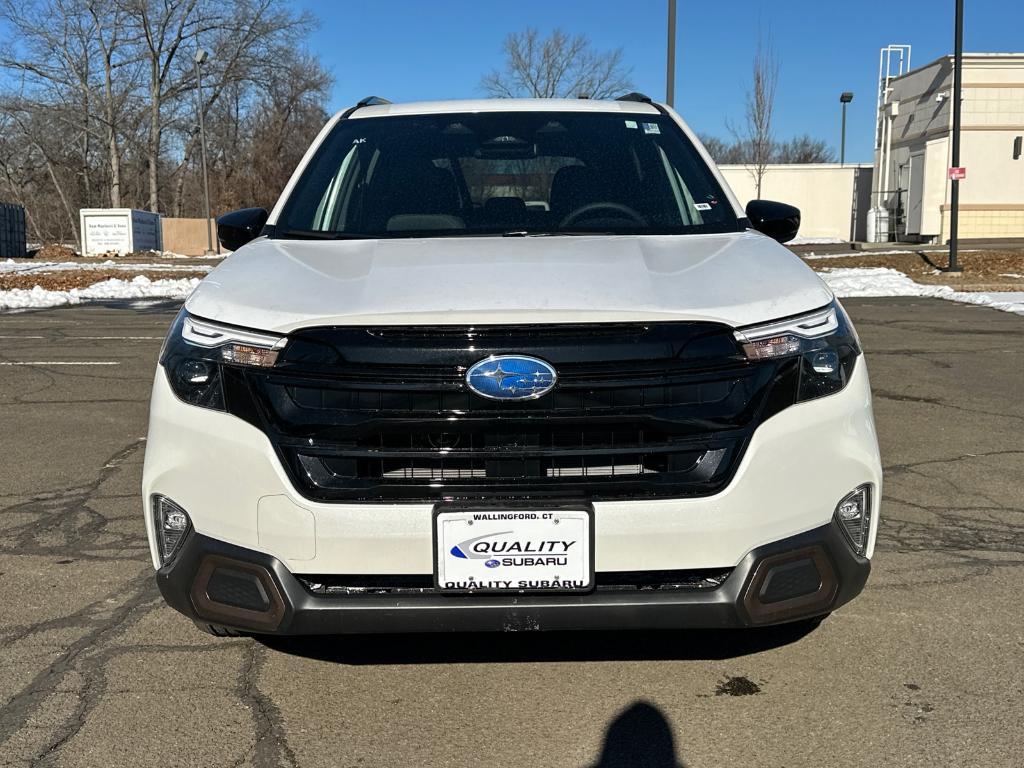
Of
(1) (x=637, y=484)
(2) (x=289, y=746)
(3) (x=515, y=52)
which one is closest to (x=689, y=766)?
(1) (x=637, y=484)

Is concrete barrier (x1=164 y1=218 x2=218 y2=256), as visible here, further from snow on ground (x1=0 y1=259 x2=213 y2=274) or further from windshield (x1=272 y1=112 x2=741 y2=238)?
windshield (x1=272 y1=112 x2=741 y2=238)

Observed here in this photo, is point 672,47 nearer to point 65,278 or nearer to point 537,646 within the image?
point 65,278

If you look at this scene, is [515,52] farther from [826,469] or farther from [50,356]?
[826,469]

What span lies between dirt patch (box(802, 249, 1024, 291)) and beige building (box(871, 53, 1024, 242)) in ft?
23.7

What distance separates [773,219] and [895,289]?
15.9 m

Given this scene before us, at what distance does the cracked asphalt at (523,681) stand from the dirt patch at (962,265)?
1632 centimetres

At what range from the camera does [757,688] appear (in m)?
3.03

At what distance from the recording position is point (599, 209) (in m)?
3.91

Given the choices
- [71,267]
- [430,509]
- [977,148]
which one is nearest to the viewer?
[430,509]

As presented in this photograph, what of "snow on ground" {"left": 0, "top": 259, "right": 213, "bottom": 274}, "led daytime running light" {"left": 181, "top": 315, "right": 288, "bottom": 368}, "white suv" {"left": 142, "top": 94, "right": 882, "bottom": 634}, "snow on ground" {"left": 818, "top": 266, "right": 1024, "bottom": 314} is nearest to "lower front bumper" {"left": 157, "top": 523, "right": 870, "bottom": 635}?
"white suv" {"left": 142, "top": 94, "right": 882, "bottom": 634}

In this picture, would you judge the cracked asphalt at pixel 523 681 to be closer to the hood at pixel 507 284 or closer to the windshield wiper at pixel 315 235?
the hood at pixel 507 284

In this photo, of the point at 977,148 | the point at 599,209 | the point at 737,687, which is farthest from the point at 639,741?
the point at 977,148

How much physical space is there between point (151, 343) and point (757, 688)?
31.5 ft

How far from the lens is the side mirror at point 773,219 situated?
13.1 ft
